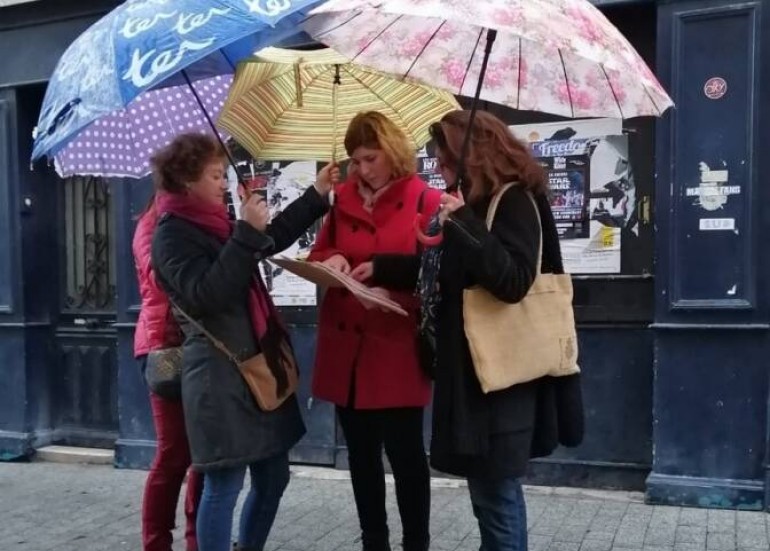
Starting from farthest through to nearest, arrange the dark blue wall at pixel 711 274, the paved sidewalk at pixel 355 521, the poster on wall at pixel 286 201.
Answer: the poster on wall at pixel 286 201
the dark blue wall at pixel 711 274
the paved sidewalk at pixel 355 521

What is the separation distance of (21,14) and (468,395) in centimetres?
515

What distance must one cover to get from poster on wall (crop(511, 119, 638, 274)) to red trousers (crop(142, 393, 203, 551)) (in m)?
2.52

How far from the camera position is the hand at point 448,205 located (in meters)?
2.63

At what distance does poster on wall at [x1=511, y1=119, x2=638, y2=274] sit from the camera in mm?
4988

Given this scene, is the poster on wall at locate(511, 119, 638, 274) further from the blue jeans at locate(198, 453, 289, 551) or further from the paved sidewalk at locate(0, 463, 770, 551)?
the blue jeans at locate(198, 453, 289, 551)

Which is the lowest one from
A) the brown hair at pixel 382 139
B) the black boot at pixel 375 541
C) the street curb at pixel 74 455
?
the street curb at pixel 74 455

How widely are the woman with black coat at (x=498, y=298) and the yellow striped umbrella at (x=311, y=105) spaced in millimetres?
929

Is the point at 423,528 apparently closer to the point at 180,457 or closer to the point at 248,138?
the point at 180,457

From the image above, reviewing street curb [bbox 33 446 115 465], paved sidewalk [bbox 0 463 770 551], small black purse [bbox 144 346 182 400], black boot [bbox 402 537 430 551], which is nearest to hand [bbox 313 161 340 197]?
small black purse [bbox 144 346 182 400]

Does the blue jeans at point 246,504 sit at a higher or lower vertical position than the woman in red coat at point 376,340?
lower

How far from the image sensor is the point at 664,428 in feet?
15.6

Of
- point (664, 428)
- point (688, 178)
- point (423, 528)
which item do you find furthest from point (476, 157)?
point (664, 428)

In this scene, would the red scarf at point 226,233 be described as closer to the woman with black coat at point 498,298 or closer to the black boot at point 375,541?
the woman with black coat at point 498,298

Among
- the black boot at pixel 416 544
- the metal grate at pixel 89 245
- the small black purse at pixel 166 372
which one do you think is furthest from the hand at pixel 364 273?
the metal grate at pixel 89 245
